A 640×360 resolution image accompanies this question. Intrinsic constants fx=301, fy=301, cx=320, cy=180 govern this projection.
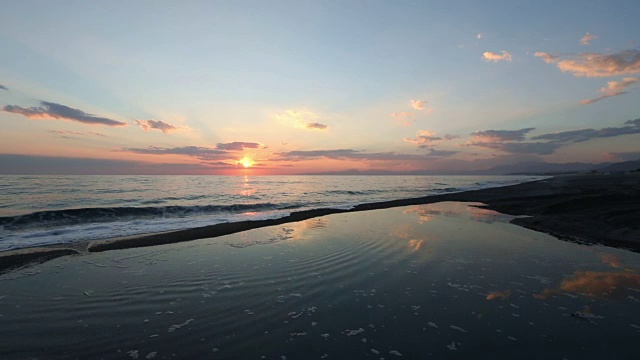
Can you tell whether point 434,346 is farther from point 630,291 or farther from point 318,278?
point 630,291

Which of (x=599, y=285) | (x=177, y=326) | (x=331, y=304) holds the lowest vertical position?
(x=177, y=326)

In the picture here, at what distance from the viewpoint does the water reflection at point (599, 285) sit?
910cm

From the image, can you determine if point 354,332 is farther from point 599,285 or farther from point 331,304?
point 599,285

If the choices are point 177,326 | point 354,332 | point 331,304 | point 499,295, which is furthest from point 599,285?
point 177,326

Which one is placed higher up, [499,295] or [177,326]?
[499,295]

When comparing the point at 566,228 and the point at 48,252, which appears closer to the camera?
the point at 48,252

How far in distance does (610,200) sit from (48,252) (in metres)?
40.0

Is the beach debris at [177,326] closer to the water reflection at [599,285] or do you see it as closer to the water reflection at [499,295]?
the water reflection at [499,295]

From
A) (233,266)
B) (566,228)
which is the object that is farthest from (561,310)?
(566,228)

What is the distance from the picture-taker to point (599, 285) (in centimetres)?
977

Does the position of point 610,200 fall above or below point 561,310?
above

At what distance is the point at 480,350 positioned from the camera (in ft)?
20.7

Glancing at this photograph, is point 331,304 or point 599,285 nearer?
point 331,304

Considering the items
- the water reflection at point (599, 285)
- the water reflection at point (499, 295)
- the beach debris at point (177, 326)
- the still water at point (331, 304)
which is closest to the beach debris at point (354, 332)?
the still water at point (331, 304)
